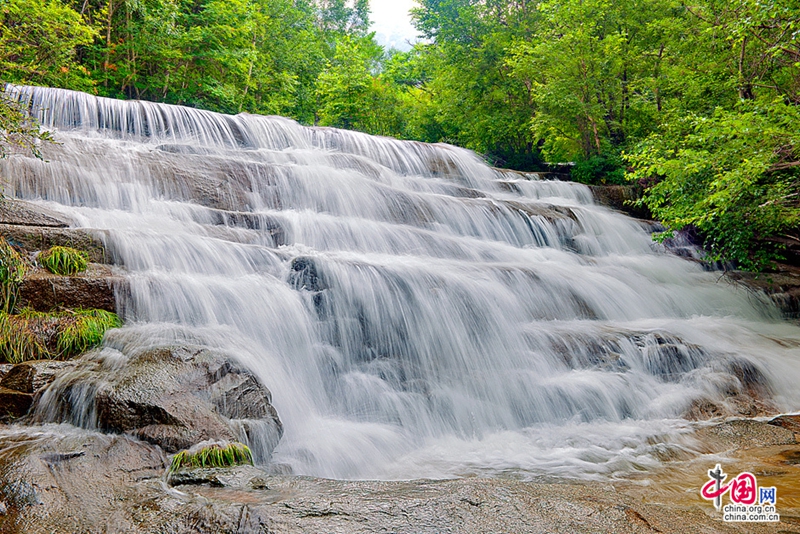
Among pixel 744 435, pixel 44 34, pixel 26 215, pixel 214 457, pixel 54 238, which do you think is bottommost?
pixel 744 435

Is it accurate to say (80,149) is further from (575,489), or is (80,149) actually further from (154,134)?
(575,489)

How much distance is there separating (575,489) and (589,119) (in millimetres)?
15778

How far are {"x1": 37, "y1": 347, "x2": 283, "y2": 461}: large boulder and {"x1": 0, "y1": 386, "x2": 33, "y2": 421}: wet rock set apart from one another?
0.40 ft

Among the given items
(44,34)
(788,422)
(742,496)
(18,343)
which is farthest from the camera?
(44,34)

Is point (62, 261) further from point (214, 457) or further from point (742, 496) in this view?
point (742, 496)

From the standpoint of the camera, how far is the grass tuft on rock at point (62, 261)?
17.6 ft

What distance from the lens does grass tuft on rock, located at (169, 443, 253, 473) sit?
3.35 metres

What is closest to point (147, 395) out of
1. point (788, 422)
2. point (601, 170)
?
point (788, 422)

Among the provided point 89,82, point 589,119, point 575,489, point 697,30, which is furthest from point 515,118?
point 575,489

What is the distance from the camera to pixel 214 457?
343 centimetres

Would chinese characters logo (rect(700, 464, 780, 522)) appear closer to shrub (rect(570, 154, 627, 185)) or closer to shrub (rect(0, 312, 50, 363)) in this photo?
shrub (rect(0, 312, 50, 363))

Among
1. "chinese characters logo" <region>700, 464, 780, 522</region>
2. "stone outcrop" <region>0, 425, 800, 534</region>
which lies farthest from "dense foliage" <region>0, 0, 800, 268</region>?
"chinese characters logo" <region>700, 464, 780, 522</region>

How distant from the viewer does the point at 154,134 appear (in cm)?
1223

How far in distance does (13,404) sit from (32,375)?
0.28m
